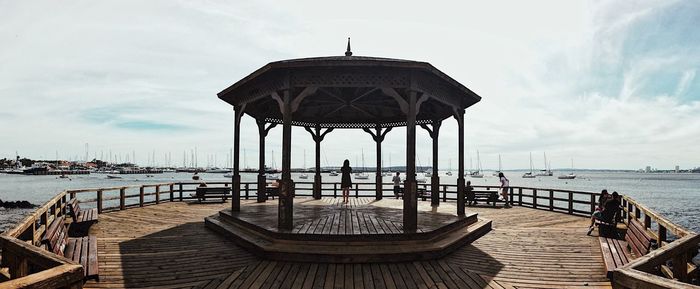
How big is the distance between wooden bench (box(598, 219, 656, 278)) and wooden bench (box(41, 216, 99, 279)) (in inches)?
320

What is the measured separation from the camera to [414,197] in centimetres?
805

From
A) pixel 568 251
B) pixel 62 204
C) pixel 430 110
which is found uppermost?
pixel 430 110

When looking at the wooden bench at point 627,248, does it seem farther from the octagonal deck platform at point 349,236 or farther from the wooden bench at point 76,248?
the wooden bench at point 76,248

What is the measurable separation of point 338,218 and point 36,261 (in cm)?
670

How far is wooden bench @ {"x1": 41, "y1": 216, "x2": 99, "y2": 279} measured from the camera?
565 centimetres

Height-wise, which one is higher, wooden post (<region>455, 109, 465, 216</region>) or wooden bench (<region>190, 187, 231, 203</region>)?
wooden post (<region>455, 109, 465, 216</region>)

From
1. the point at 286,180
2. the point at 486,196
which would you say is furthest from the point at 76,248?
the point at 486,196

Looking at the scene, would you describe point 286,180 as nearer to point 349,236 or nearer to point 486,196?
point 349,236

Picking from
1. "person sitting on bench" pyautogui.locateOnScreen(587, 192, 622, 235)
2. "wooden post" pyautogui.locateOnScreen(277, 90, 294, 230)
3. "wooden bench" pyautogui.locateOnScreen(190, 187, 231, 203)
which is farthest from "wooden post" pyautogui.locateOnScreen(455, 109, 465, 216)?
"wooden bench" pyautogui.locateOnScreen(190, 187, 231, 203)

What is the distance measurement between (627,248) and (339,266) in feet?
21.1

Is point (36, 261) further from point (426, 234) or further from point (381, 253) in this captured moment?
point (426, 234)

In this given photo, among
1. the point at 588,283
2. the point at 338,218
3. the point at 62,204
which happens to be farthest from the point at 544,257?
the point at 62,204

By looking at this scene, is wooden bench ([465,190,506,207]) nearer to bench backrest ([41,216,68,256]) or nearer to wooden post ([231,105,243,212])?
wooden post ([231,105,243,212])

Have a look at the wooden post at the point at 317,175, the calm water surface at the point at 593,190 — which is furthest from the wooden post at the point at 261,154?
the calm water surface at the point at 593,190
